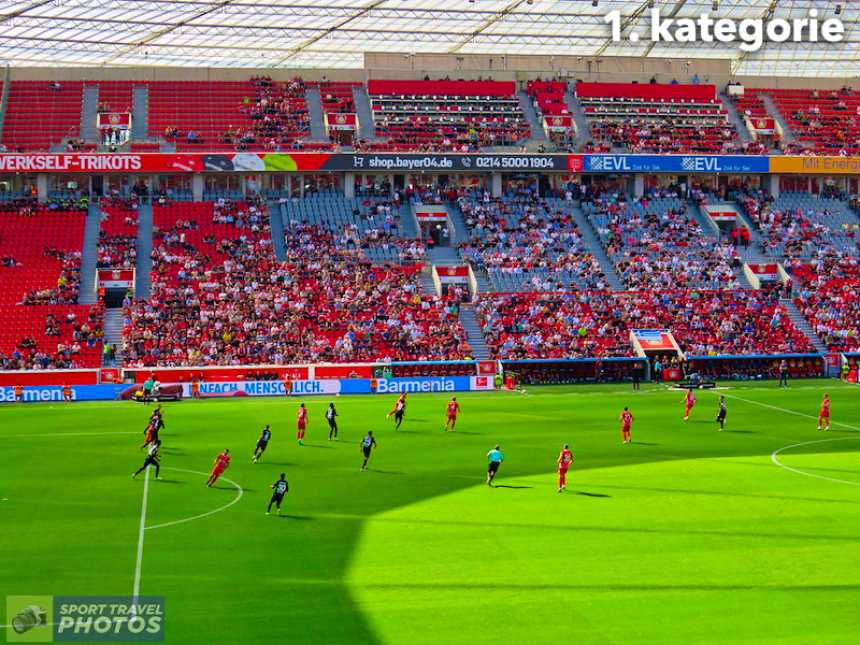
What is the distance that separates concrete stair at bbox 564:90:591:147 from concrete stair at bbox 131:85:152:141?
32419mm

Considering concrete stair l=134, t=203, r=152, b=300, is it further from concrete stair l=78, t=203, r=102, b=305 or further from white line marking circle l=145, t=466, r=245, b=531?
white line marking circle l=145, t=466, r=245, b=531

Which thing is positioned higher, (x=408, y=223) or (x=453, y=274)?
(x=408, y=223)

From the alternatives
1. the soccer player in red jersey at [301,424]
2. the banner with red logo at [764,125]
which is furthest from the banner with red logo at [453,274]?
the soccer player in red jersey at [301,424]

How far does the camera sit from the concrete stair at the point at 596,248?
7650cm

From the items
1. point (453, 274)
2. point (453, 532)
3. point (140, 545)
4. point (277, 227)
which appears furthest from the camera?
point (277, 227)

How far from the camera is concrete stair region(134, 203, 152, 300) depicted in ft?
233

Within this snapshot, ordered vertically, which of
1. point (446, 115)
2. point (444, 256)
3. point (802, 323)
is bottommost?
point (802, 323)

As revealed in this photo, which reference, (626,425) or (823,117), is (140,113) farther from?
(823,117)

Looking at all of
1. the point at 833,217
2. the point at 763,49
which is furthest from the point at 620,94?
the point at 833,217

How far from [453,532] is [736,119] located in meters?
71.6

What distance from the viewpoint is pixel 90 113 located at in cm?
8538

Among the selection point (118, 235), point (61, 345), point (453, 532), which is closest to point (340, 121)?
point (118, 235)

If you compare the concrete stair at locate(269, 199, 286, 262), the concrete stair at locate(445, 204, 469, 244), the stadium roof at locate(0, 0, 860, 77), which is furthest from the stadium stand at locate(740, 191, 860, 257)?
the concrete stair at locate(269, 199, 286, 262)
